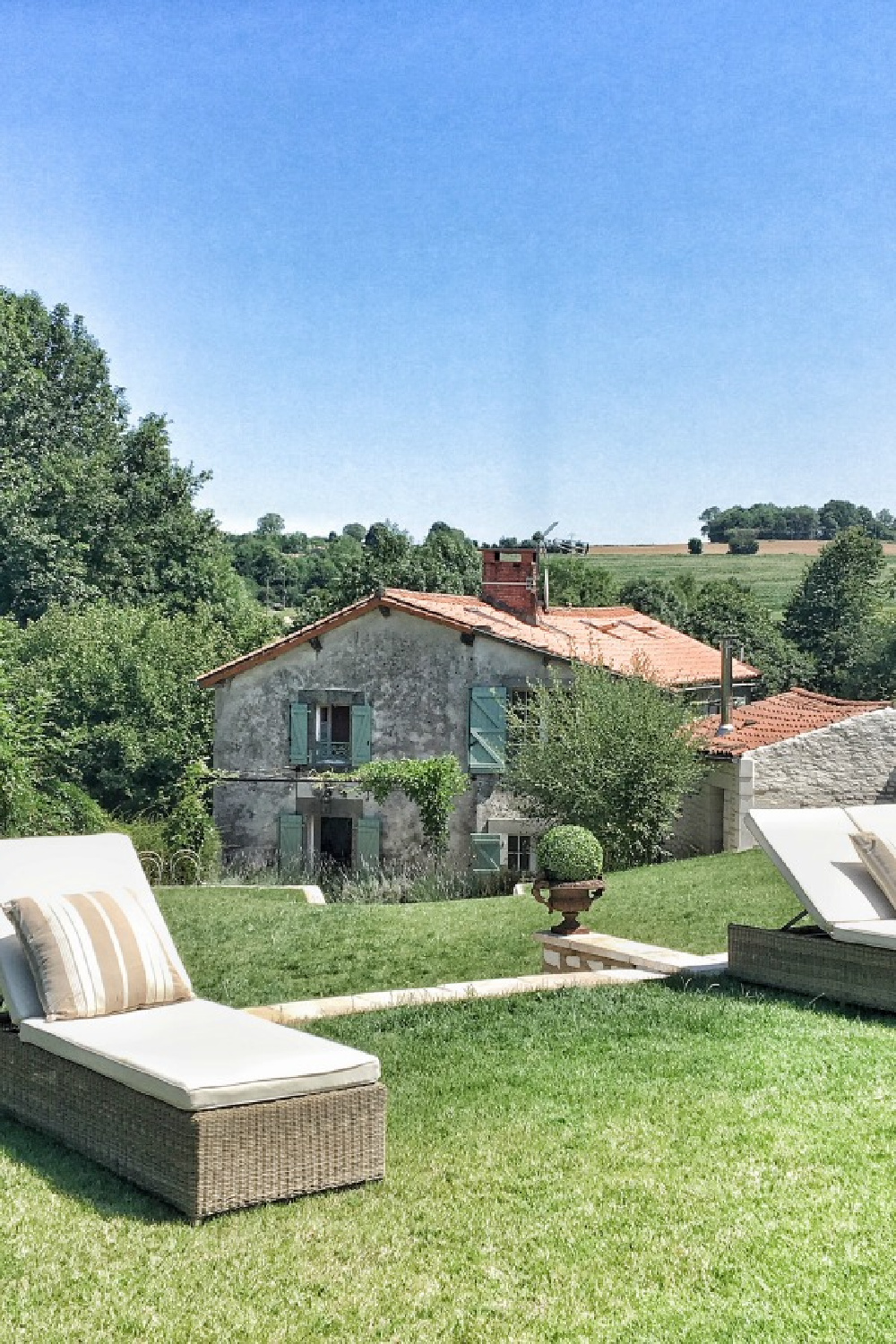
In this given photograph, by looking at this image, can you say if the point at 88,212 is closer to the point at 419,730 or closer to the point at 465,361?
the point at 465,361

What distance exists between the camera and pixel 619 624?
112 feet

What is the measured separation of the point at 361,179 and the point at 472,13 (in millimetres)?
23661

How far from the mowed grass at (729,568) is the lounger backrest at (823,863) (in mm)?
58789

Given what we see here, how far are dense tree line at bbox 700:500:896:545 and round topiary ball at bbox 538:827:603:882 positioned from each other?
7404 centimetres

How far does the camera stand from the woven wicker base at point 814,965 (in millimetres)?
7852

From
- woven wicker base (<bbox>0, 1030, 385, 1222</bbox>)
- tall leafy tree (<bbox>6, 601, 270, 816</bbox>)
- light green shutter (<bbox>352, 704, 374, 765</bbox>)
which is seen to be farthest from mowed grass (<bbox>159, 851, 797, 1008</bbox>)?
tall leafy tree (<bbox>6, 601, 270, 816</bbox>)

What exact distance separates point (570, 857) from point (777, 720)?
49.6 ft

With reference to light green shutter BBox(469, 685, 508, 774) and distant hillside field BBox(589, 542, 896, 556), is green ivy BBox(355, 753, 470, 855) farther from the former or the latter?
distant hillside field BBox(589, 542, 896, 556)

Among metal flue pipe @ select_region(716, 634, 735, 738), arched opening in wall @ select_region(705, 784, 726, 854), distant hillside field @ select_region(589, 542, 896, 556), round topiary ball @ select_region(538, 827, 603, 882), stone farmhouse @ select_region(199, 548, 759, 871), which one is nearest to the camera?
round topiary ball @ select_region(538, 827, 603, 882)

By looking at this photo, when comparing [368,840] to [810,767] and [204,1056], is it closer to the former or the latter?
[810,767]

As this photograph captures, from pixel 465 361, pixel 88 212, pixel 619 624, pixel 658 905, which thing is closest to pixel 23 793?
pixel 658 905

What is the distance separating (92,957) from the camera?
5.91 metres

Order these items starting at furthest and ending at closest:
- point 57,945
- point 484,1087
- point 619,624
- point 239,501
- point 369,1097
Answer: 1. point 239,501
2. point 619,624
3. point 484,1087
4. point 57,945
5. point 369,1097

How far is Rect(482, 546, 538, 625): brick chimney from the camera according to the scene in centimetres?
3000
